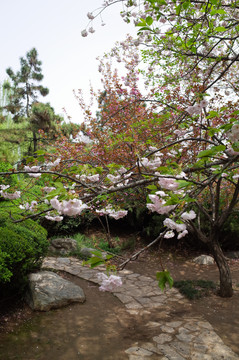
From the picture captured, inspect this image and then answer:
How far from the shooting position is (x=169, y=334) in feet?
9.41

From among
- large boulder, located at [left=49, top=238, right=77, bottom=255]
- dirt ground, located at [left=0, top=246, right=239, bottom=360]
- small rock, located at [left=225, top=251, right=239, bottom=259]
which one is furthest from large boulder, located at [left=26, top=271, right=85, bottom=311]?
small rock, located at [left=225, top=251, right=239, bottom=259]

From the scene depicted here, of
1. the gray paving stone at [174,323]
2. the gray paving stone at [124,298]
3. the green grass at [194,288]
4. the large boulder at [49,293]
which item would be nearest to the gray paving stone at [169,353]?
the gray paving stone at [174,323]

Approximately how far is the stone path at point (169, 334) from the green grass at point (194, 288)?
0.34 feet

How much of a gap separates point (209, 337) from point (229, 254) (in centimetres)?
340

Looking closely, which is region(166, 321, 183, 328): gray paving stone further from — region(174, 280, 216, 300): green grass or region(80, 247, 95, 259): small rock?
region(80, 247, 95, 259): small rock

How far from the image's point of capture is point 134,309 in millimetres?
3537

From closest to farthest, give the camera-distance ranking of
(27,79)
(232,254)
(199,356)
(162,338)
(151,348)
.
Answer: (199,356) → (151,348) → (162,338) → (232,254) → (27,79)

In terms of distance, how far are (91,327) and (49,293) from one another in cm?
78

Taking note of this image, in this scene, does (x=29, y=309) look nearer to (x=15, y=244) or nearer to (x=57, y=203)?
(x=15, y=244)

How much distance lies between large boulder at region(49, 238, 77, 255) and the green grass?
274 cm

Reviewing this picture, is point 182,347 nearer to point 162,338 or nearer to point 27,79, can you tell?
point 162,338

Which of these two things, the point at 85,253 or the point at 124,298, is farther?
the point at 85,253

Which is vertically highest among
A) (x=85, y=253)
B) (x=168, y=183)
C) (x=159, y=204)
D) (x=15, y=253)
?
(x=168, y=183)

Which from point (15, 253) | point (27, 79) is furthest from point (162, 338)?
point (27, 79)
